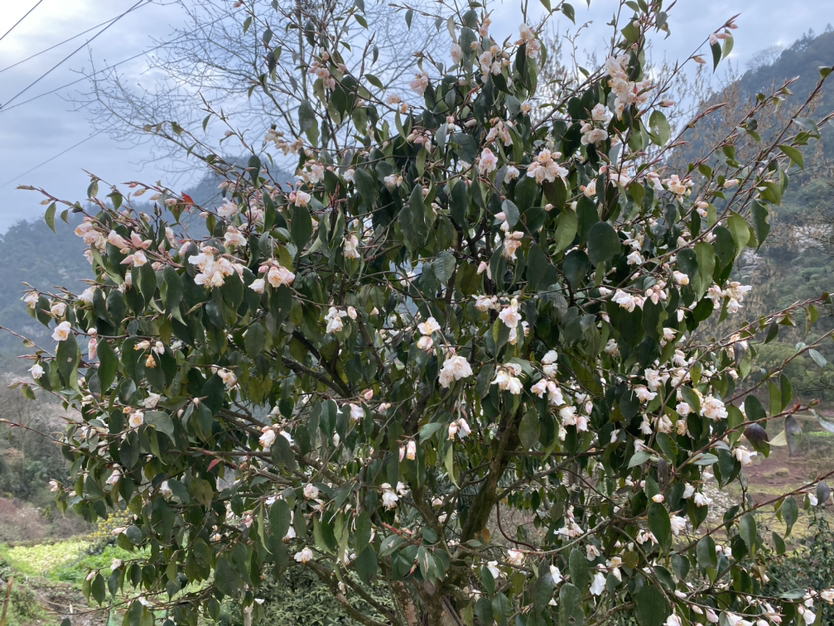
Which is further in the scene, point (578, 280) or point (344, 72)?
point (344, 72)

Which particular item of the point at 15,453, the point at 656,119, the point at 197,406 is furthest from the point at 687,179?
the point at 15,453

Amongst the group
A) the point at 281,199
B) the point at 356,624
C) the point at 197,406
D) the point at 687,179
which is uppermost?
the point at 281,199

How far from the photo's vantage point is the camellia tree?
2.97ft

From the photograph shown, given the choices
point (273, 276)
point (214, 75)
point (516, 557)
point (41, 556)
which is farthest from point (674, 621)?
point (41, 556)

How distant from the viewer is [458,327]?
133 cm

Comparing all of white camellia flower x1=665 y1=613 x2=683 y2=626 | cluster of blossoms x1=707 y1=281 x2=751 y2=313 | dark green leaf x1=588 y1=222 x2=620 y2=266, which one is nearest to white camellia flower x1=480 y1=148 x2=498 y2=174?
dark green leaf x1=588 y1=222 x2=620 y2=266

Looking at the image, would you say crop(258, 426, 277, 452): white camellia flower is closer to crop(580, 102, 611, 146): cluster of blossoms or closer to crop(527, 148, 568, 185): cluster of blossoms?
crop(527, 148, 568, 185): cluster of blossoms

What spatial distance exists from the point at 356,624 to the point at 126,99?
11.7ft

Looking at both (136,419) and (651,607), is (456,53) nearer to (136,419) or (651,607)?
(136,419)

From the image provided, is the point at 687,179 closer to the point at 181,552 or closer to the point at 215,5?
the point at 181,552

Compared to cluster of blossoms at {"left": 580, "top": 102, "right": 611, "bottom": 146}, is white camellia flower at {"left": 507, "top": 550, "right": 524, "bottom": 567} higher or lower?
lower

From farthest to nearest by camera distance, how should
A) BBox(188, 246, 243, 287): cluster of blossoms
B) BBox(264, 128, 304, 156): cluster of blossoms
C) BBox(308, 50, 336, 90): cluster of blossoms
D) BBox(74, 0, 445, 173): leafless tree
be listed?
BBox(74, 0, 445, 173): leafless tree, BBox(264, 128, 304, 156): cluster of blossoms, BBox(308, 50, 336, 90): cluster of blossoms, BBox(188, 246, 243, 287): cluster of blossoms

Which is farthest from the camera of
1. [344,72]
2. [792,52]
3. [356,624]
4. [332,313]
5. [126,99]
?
[792,52]

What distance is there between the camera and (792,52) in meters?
15.5
